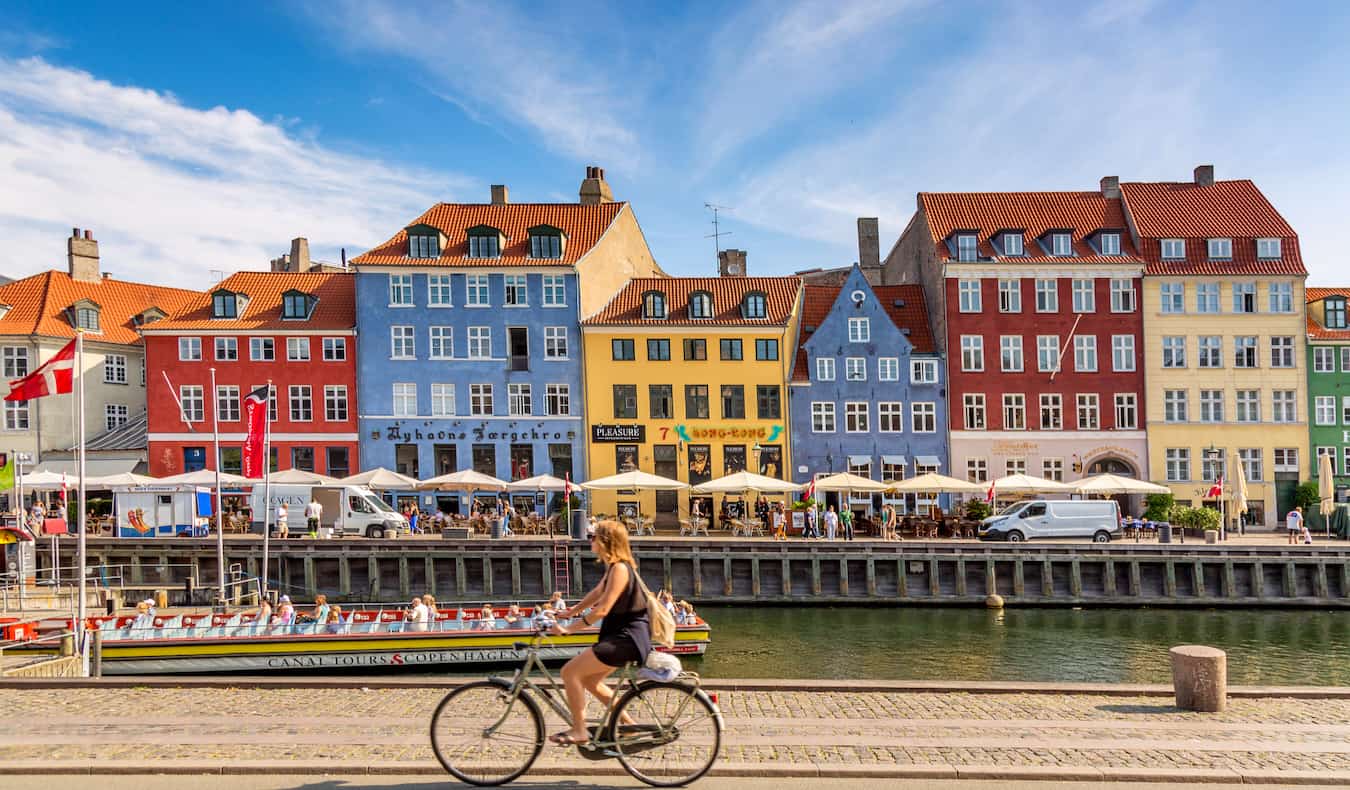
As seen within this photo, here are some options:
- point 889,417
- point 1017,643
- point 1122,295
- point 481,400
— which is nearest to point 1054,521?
point 1017,643

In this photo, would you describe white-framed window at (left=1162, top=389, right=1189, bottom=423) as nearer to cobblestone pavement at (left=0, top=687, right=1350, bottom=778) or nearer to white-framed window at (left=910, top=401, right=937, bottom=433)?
white-framed window at (left=910, top=401, right=937, bottom=433)

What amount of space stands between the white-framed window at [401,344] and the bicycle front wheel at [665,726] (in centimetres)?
3963

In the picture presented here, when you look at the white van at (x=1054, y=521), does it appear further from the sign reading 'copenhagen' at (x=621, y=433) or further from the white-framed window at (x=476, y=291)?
the white-framed window at (x=476, y=291)

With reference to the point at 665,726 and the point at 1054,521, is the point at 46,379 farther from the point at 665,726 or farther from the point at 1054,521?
the point at 1054,521

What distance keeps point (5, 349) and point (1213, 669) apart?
54311 millimetres

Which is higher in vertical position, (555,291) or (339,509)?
(555,291)

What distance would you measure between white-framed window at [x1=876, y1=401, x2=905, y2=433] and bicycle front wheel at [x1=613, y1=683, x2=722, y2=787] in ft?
124

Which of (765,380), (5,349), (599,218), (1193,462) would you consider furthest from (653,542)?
(5,349)

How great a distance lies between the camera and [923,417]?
45.2 m

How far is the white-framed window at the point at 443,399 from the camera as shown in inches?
1802

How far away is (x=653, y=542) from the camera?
112 ft

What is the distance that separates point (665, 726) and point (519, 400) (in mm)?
38256

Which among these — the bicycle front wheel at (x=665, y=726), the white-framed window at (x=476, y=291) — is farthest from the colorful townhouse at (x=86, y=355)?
the bicycle front wheel at (x=665, y=726)

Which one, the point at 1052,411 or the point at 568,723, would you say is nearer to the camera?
the point at 568,723
